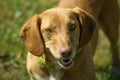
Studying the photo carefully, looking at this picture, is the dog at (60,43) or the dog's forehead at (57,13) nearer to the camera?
the dog at (60,43)

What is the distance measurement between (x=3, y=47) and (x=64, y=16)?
225 cm

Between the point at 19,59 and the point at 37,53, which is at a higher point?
the point at 37,53

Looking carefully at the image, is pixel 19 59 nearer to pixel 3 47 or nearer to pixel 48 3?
pixel 3 47

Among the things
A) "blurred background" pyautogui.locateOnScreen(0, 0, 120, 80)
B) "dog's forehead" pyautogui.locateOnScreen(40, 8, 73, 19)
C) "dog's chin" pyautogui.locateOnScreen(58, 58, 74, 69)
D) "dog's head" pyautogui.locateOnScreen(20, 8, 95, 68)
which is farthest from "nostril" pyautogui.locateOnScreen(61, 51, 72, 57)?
"blurred background" pyautogui.locateOnScreen(0, 0, 120, 80)

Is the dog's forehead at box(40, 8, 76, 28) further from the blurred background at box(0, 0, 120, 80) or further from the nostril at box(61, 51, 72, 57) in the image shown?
the blurred background at box(0, 0, 120, 80)

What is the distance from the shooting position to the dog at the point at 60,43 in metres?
3.83

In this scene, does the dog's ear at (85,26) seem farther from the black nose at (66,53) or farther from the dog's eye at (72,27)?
the black nose at (66,53)

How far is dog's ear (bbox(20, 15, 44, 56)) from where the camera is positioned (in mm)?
3975

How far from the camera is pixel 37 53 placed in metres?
4.00

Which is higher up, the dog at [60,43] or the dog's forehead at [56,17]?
the dog's forehead at [56,17]

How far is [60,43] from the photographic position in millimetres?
3740

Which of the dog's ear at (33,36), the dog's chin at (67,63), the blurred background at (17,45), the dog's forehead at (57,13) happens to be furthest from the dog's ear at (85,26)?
the blurred background at (17,45)

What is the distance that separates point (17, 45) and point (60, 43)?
7.69 feet

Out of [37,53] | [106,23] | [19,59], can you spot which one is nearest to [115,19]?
[106,23]
